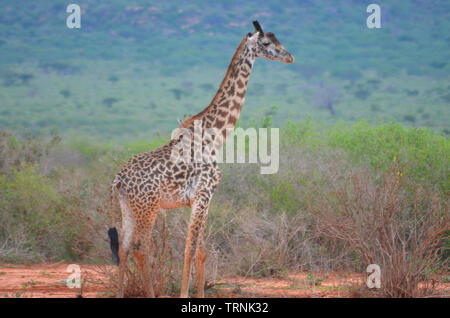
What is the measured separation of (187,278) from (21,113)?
27.5 meters

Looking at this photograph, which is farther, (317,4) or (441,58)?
(317,4)

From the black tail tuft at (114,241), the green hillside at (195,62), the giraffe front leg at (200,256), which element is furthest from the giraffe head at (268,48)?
the green hillside at (195,62)

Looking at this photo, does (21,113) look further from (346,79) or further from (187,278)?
(187,278)

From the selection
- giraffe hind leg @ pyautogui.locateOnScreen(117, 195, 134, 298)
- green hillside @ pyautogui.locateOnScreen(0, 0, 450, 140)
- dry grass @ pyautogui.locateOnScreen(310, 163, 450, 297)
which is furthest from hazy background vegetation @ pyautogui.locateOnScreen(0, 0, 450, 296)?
giraffe hind leg @ pyautogui.locateOnScreen(117, 195, 134, 298)

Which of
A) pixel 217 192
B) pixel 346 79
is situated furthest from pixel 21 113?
pixel 217 192

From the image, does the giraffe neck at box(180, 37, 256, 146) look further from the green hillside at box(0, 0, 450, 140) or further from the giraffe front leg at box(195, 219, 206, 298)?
the green hillside at box(0, 0, 450, 140)

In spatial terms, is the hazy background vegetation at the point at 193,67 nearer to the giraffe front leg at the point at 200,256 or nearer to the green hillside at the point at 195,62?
the green hillside at the point at 195,62

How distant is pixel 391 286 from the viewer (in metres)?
6.70

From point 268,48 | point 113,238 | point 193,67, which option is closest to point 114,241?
point 113,238

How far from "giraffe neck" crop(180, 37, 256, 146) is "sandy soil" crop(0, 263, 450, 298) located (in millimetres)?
1937

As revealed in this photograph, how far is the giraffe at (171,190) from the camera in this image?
6129mm

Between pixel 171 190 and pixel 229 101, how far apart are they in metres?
1.26

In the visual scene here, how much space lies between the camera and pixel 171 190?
6301mm

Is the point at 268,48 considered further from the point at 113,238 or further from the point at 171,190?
the point at 113,238
